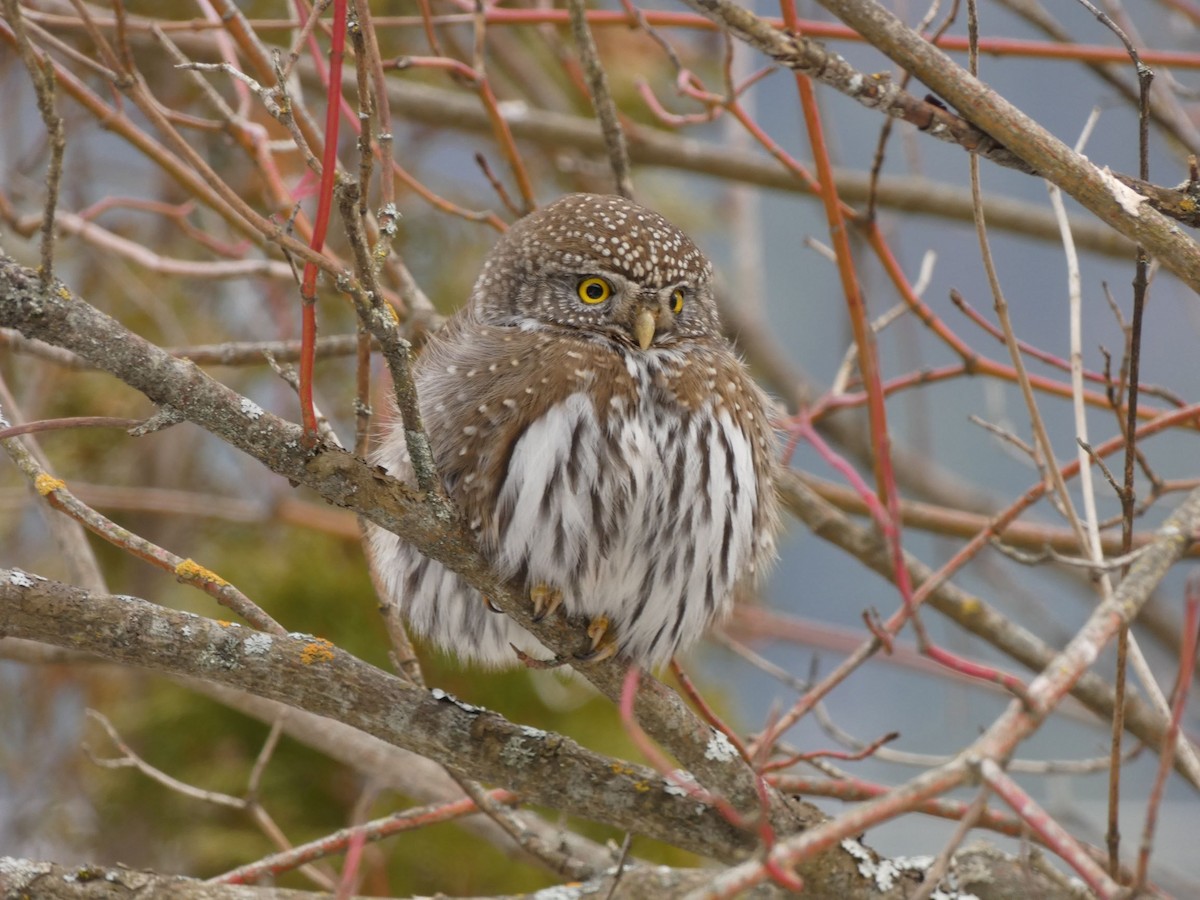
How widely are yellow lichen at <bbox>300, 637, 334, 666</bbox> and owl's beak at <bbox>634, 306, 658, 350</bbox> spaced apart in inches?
45.7

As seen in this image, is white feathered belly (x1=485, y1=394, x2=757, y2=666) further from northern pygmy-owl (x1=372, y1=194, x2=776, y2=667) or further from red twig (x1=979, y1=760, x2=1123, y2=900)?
red twig (x1=979, y1=760, x2=1123, y2=900)

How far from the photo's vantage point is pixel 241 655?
2688 mm

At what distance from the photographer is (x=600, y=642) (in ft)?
10.8

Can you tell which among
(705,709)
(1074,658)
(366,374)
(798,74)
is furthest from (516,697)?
(1074,658)

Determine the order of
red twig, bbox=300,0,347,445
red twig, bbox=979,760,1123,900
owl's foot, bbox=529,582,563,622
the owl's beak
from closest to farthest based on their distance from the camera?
red twig, bbox=979,760,1123,900 → red twig, bbox=300,0,347,445 → owl's foot, bbox=529,582,563,622 → the owl's beak

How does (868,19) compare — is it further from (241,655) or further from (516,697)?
(516,697)

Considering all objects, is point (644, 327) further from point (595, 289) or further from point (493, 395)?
point (493, 395)

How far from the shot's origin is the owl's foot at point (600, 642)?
322cm

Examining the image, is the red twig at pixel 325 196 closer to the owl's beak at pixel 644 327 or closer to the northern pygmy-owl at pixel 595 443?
the northern pygmy-owl at pixel 595 443

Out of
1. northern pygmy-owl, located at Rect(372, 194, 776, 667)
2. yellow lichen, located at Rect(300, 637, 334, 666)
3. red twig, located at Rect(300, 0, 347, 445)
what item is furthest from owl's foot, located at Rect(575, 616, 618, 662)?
red twig, located at Rect(300, 0, 347, 445)

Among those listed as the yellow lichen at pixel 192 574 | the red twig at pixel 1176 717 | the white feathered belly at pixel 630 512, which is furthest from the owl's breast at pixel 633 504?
the red twig at pixel 1176 717

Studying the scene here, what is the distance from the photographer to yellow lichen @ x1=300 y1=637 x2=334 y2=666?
2.76m

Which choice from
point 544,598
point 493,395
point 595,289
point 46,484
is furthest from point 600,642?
point 46,484

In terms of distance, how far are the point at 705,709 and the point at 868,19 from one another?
5.26 ft
